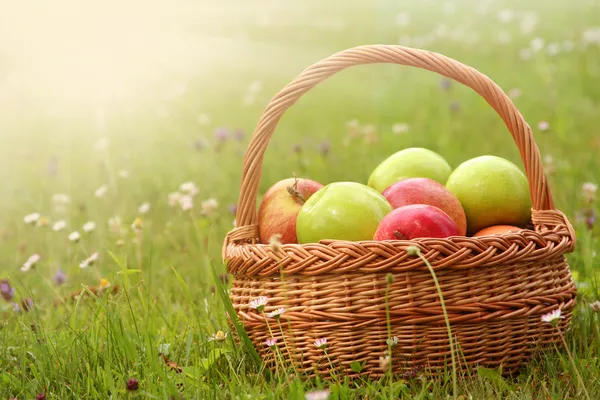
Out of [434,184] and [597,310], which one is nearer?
[597,310]

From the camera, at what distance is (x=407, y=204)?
80.2 inches

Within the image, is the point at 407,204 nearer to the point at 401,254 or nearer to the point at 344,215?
the point at 344,215

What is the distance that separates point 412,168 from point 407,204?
248 mm

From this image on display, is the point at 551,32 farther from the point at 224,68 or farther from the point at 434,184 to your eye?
the point at 434,184

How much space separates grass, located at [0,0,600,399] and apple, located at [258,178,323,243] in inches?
7.7

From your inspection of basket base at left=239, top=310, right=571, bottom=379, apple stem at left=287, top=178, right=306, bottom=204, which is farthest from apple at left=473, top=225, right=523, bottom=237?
apple stem at left=287, top=178, right=306, bottom=204

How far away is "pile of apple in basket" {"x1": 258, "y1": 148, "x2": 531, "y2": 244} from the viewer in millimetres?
1847

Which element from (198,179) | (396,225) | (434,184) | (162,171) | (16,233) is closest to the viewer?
(396,225)

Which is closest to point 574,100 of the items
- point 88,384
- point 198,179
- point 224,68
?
point 198,179

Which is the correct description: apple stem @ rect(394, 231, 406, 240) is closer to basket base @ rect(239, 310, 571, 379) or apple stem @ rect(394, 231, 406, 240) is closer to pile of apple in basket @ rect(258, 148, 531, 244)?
pile of apple in basket @ rect(258, 148, 531, 244)

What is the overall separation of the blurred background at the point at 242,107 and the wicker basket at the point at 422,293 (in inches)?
36.3

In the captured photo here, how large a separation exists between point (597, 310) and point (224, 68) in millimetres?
5762

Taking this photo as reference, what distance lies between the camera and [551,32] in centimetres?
671

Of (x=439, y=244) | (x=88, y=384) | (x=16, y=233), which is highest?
(x=439, y=244)
